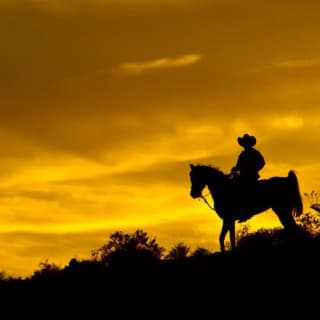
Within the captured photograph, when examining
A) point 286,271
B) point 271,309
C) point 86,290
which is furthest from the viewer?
point 86,290

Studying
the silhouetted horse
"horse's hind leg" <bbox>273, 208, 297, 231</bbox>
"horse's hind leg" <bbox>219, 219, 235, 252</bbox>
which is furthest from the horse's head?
"horse's hind leg" <bbox>273, 208, 297, 231</bbox>

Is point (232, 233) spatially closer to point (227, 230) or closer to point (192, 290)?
point (227, 230)

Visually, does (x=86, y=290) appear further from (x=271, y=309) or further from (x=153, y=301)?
(x=271, y=309)

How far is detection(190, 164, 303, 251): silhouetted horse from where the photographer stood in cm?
5225

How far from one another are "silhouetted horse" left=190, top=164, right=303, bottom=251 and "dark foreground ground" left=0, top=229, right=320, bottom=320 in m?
1.24

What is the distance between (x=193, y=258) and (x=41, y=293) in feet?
17.0

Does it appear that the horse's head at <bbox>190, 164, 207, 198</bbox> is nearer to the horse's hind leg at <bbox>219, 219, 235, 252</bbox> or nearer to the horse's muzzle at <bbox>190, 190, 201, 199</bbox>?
the horse's muzzle at <bbox>190, 190, 201, 199</bbox>

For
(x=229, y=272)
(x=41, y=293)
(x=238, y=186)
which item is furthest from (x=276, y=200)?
(x=41, y=293)

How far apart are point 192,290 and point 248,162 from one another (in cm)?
553

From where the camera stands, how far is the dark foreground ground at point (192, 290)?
4550 centimetres

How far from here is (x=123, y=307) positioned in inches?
1914

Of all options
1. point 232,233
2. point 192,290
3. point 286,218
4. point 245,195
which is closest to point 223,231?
point 232,233

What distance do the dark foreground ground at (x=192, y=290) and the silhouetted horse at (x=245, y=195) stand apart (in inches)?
48.7

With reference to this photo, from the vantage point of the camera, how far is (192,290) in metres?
48.1
